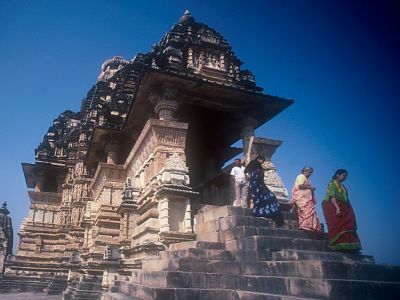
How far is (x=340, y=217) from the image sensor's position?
20.1 ft

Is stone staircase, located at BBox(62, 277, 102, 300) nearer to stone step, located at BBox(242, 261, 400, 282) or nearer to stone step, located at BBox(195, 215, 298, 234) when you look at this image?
stone step, located at BBox(195, 215, 298, 234)

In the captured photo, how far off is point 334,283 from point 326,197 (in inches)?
114

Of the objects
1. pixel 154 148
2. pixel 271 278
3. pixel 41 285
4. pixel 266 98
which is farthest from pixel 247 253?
pixel 41 285

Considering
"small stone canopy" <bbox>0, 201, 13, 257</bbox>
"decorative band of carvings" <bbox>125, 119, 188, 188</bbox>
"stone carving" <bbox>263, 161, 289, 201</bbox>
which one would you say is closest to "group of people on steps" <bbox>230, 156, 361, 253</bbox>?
"stone carving" <bbox>263, 161, 289, 201</bbox>

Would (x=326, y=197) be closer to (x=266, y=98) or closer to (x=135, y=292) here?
(x=135, y=292)

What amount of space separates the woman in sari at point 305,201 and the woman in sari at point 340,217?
17.6 inches

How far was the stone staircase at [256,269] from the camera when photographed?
3.94m

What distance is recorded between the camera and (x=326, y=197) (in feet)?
21.2

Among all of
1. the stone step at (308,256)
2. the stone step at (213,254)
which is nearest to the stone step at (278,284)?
the stone step at (213,254)

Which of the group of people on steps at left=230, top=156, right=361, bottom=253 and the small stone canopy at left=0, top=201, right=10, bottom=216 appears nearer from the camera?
the group of people on steps at left=230, top=156, right=361, bottom=253

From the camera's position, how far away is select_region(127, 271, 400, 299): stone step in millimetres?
3758

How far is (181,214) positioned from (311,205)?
3.12 meters

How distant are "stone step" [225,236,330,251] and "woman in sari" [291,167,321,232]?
49 centimetres

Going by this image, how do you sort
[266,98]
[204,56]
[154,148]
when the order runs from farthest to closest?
[204,56] → [266,98] → [154,148]
